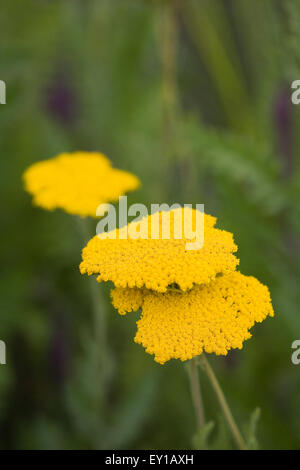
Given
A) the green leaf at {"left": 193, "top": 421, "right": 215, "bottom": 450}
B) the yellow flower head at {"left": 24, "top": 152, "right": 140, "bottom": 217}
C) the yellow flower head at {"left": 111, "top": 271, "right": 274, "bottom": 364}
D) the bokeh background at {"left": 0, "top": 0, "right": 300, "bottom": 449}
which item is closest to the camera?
the yellow flower head at {"left": 111, "top": 271, "right": 274, "bottom": 364}

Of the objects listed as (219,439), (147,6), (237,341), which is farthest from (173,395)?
(147,6)

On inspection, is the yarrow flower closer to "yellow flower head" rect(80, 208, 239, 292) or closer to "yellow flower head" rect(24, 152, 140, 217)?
"yellow flower head" rect(80, 208, 239, 292)

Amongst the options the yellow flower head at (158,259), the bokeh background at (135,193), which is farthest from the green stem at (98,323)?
the yellow flower head at (158,259)

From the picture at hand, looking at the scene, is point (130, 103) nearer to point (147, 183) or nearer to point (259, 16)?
point (147, 183)

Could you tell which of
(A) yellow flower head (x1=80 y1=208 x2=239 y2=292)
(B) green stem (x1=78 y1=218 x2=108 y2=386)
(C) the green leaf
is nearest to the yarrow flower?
(A) yellow flower head (x1=80 y1=208 x2=239 y2=292)

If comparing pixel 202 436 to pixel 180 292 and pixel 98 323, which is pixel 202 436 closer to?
pixel 180 292

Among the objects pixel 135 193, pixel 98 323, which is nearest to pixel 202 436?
pixel 98 323
